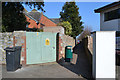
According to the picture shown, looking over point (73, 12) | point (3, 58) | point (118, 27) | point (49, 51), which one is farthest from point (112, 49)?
point (73, 12)

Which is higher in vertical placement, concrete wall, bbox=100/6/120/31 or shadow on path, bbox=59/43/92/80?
concrete wall, bbox=100/6/120/31

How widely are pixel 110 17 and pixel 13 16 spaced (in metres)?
12.3

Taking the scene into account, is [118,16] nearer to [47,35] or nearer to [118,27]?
[118,27]

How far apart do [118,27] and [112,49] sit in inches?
456

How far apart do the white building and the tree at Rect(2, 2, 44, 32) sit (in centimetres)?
850

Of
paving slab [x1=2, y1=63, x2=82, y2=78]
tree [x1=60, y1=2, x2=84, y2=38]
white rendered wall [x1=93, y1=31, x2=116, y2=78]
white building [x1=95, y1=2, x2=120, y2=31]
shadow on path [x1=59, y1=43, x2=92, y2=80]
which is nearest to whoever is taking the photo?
white rendered wall [x1=93, y1=31, x2=116, y2=78]

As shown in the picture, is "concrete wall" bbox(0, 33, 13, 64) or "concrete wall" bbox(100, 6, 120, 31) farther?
"concrete wall" bbox(100, 6, 120, 31)

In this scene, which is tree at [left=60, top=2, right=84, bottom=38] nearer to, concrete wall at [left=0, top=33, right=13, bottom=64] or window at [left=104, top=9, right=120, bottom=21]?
window at [left=104, top=9, right=120, bottom=21]

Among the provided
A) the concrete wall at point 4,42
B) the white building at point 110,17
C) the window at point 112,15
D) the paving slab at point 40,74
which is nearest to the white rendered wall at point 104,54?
the paving slab at point 40,74

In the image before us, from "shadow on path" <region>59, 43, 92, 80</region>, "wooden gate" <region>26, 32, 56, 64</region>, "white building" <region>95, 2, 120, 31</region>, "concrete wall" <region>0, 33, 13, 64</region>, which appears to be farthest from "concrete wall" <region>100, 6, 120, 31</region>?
"concrete wall" <region>0, 33, 13, 64</region>

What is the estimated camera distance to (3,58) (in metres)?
8.50

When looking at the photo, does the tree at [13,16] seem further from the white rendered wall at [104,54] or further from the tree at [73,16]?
the tree at [73,16]

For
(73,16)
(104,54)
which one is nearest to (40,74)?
(104,54)

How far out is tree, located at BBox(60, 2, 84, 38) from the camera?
3373cm
